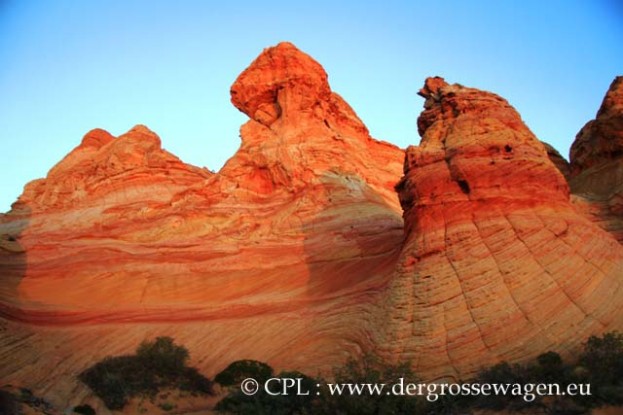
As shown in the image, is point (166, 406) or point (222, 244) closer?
point (166, 406)

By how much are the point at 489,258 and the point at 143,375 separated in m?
13.4

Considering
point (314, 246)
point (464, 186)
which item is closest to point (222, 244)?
point (314, 246)

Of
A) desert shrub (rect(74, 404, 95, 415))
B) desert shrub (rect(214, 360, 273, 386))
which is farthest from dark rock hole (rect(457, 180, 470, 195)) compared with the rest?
desert shrub (rect(74, 404, 95, 415))

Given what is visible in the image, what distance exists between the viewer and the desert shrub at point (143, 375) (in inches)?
881

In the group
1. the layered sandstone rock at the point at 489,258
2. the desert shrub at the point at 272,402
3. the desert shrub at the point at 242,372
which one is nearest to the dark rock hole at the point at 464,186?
the layered sandstone rock at the point at 489,258

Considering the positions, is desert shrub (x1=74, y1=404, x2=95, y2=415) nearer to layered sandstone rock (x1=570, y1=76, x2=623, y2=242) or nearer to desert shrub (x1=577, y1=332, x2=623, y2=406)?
desert shrub (x1=577, y1=332, x2=623, y2=406)

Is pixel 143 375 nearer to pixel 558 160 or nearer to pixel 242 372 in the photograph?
pixel 242 372

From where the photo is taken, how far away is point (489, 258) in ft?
67.5

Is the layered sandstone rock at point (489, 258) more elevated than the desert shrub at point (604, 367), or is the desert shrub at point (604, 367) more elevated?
the layered sandstone rock at point (489, 258)

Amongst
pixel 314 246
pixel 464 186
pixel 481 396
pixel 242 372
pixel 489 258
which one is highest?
pixel 314 246

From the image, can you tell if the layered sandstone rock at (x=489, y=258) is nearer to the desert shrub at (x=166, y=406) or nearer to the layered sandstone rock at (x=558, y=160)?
the desert shrub at (x=166, y=406)

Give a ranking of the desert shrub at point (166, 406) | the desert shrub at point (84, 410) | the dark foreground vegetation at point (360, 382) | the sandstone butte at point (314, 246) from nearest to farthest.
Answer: the dark foreground vegetation at point (360, 382) → the sandstone butte at point (314, 246) → the desert shrub at point (84, 410) → the desert shrub at point (166, 406)

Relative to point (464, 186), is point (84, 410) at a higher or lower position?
lower

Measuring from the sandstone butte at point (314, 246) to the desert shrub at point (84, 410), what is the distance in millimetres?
1071
